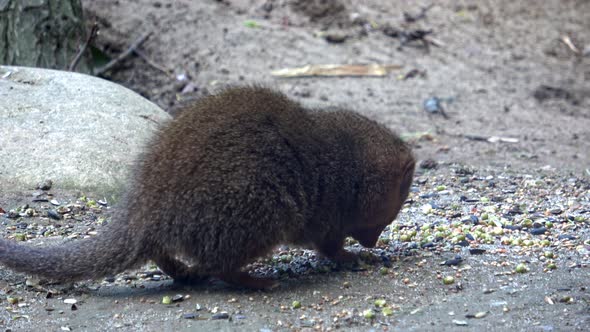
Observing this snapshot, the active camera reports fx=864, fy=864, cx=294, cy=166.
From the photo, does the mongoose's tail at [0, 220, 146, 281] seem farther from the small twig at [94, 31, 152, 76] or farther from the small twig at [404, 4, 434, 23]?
the small twig at [404, 4, 434, 23]

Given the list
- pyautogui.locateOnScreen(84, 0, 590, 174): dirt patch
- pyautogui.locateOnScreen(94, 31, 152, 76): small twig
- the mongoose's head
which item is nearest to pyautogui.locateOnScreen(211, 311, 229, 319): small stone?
the mongoose's head

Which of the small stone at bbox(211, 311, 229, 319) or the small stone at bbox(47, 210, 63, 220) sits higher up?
the small stone at bbox(47, 210, 63, 220)

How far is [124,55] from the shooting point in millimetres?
10008

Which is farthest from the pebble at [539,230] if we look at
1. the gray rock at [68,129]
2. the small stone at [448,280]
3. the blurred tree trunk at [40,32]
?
the blurred tree trunk at [40,32]

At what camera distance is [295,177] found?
5.04 metres

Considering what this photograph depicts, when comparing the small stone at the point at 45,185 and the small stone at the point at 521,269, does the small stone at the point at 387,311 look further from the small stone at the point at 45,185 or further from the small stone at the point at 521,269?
the small stone at the point at 45,185

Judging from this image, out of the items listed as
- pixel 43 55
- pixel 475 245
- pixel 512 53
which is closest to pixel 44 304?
pixel 475 245

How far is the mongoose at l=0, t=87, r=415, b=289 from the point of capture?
4742mm

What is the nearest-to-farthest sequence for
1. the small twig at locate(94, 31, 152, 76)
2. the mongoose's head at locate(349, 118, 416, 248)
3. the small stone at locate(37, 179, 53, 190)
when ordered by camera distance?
the mongoose's head at locate(349, 118, 416, 248) → the small stone at locate(37, 179, 53, 190) → the small twig at locate(94, 31, 152, 76)

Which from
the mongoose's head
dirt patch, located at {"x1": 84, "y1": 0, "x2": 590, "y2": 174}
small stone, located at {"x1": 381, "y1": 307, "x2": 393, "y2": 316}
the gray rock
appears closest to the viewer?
small stone, located at {"x1": 381, "y1": 307, "x2": 393, "y2": 316}

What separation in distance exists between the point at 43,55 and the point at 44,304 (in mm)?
4277

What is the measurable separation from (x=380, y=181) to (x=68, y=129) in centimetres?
293

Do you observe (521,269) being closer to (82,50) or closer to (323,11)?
(82,50)

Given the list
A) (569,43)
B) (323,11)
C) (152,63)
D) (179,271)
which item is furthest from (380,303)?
(569,43)
